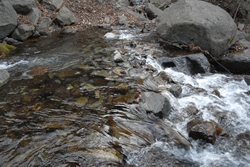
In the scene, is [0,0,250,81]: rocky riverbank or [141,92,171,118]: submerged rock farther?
[0,0,250,81]: rocky riverbank

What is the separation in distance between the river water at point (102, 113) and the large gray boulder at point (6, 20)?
1338 millimetres

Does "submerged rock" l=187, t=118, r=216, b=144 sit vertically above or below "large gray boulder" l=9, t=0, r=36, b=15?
below

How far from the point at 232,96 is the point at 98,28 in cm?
747

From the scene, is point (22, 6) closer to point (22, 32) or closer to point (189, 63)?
point (22, 32)

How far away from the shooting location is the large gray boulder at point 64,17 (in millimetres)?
10875

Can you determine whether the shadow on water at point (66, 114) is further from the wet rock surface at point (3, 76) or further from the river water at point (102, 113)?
the wet rock surface at point (3, 76)

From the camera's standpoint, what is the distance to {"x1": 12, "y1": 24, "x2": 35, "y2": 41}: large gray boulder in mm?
8969

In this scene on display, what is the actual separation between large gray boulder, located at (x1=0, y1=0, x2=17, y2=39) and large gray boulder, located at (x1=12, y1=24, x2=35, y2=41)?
0.20m

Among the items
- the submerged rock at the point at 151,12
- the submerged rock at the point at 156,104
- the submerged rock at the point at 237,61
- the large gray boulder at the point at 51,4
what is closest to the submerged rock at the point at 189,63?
the submerged rock at the point at 237,61

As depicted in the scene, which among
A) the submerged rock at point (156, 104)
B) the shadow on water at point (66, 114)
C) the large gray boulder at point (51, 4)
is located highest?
the large gray boulder at point (51, 4)

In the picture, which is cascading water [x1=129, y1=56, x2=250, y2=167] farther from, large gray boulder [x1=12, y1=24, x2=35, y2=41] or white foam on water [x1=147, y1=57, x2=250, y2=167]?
large gray boulder [x1=12, y1=24, x2=35, y2=41]

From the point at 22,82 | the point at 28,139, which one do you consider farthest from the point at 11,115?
the point at 22,82

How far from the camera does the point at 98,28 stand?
1134 centimetres

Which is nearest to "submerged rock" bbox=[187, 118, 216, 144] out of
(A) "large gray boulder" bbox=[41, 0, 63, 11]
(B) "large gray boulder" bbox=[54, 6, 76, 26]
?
(B) "large gray boulder" bbox=[54, 6, 76, 26]
